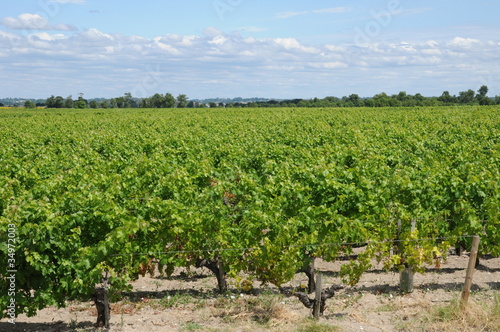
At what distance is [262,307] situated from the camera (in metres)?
8.02

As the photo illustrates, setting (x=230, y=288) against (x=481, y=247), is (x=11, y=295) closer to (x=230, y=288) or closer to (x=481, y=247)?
(x=230, y=288)

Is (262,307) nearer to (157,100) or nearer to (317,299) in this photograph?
(317,299)

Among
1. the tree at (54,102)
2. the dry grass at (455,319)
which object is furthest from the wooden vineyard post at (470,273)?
the tree at (54,102)

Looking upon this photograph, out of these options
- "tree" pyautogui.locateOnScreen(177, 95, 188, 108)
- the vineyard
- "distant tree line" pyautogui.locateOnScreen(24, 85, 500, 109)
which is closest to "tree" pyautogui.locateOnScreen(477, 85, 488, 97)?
"distant tree line" pyautogui.locateOnScreen(24, 85, 500, 109)

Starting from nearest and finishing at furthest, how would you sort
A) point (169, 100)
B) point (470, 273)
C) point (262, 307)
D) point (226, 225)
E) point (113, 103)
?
point (470, 273) < point (262, 307) < point (226, 225) < point (169, 100) < point (113, 103)

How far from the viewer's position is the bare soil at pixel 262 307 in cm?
744

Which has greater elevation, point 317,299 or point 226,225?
point 226,225

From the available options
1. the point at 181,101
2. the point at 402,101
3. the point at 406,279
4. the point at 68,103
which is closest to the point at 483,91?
the point at 402,101

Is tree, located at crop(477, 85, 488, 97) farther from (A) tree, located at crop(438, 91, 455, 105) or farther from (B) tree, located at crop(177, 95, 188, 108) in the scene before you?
(B) tree, located at crop(177, 95, 188, 108)

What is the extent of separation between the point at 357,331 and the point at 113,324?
11.8ft

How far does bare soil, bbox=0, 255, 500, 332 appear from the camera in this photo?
7.44 metres

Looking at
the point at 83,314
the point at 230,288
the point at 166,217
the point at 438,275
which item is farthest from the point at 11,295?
the point at 438,275

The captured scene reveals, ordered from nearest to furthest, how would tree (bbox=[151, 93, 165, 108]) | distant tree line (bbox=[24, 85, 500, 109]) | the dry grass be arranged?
the dry grass
distant tree line (bbox=[24, 85, 500, 109])
tree (bbox=[151, 93, 165, 108])

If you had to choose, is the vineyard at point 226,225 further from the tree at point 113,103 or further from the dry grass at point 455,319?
the tree at point 113,103
